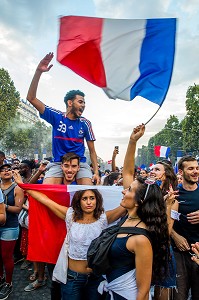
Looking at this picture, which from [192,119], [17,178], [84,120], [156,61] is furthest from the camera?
[192,119]

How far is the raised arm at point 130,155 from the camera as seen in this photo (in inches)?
120

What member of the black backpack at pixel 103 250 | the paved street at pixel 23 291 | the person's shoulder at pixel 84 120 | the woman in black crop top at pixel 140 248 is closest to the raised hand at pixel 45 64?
the person's shoulder at pixel 84 120

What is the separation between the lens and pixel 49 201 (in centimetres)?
314

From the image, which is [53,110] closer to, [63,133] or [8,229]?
[63,133]

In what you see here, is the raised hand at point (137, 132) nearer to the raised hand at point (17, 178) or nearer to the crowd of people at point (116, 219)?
the crowd of people at point (116, 219)

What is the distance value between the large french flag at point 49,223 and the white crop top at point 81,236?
0.47 metres

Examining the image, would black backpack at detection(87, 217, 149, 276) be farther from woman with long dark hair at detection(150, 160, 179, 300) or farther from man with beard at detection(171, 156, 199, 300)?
man with beard at detection(171, 156, 199, 300)

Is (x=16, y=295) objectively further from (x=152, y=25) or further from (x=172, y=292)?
(x=152, y=25)

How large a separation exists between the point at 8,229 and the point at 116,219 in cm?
198

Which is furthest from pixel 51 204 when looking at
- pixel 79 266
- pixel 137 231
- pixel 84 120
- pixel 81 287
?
pixel 84 120

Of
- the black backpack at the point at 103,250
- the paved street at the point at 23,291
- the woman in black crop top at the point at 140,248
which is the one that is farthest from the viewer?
the paved street at the point at 23,291

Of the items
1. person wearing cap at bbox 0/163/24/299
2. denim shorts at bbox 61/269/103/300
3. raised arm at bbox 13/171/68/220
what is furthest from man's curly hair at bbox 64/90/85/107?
denim shorts at bbox 61/269/103/300

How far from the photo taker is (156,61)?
136 inches

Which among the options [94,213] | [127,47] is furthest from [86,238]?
[127,47]
